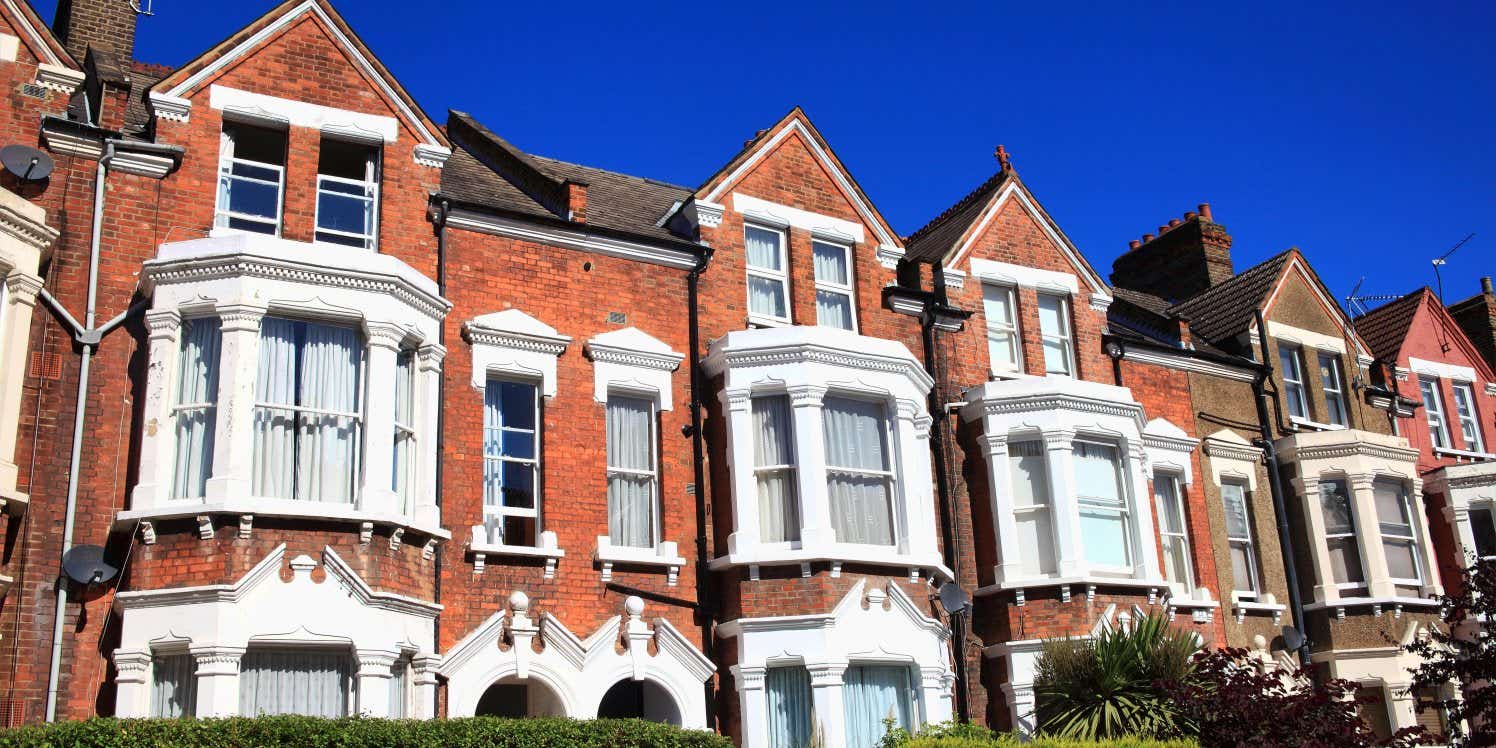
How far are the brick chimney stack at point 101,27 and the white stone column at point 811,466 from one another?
1070cm

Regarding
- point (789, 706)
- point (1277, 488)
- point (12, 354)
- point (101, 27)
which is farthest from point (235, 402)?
point (1277, 488)

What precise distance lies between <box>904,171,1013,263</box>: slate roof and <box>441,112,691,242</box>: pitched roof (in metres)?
4.28

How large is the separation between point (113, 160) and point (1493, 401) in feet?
89.1

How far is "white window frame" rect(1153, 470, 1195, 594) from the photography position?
2222 centimetres

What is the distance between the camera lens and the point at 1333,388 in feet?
86.8

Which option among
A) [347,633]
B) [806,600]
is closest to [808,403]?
[806,600]

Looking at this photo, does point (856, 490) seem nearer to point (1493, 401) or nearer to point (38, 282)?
point (38, 282)

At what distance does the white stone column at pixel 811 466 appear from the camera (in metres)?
17.6

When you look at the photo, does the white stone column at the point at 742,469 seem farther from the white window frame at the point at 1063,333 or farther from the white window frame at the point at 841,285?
the white window frame at the point at 1063,333

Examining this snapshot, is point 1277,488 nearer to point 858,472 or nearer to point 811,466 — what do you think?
point 858,472

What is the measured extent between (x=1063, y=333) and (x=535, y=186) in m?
9.19

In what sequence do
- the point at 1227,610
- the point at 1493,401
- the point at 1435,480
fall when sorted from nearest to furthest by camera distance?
the point at 1227,610 < the point at 1435,480 < the point at 1493,401

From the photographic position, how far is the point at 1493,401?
29562mm

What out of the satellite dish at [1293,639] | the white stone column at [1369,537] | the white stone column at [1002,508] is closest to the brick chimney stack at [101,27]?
the white stone column at [1002,508]
